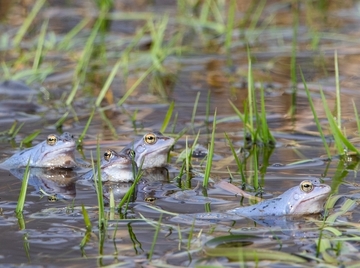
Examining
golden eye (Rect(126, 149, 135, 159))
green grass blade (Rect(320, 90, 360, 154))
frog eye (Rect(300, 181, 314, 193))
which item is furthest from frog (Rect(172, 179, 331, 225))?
golden eye (Rect(126, 149, 135, 159))

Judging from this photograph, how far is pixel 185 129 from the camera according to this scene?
6254 millimetres

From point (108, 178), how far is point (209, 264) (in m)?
1.88

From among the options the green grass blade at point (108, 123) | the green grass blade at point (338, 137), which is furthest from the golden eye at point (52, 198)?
the green grass blade at point (338, 137)

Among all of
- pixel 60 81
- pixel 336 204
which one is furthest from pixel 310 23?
pixel 336 204

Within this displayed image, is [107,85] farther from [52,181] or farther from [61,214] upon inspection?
[61,214]

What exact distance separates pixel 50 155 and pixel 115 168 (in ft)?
2.02

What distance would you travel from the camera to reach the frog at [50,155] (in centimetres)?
559

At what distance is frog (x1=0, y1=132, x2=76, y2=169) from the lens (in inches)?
220

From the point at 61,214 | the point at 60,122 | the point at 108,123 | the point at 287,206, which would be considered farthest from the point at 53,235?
the point at 108,123

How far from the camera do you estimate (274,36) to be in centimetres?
1012

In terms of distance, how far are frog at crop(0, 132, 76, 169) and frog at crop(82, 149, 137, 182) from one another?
15.6 inches

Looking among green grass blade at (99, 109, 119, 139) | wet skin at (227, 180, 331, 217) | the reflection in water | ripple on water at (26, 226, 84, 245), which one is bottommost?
ripple on water at (26, 226, 84, 245)

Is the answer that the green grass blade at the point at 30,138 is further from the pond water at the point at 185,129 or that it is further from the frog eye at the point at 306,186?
the frog eye at the point at 306,186

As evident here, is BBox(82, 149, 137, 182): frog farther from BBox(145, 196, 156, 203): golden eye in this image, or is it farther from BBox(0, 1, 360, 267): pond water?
BBox(145, 196, 156, 203): golden eye
